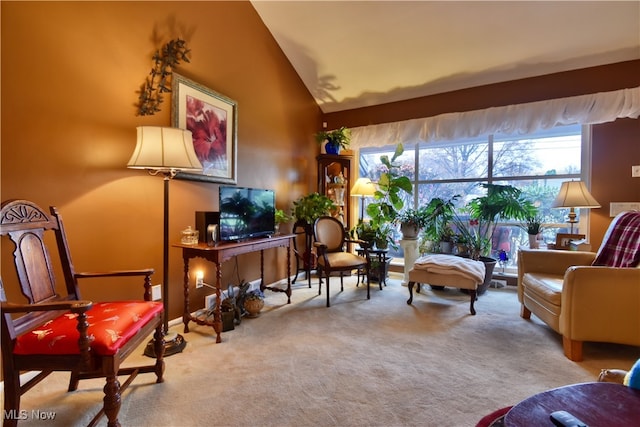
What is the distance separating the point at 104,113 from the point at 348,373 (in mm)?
2342

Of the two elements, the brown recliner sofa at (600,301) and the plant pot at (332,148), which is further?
the plant pot at (332,148)

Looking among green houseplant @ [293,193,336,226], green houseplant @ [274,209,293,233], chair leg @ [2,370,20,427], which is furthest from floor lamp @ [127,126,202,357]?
green houseplant @ [293,193,336,226]

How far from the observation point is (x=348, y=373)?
71.5 inches

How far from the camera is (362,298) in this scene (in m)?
3.31

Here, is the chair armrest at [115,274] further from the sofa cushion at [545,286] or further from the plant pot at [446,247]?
the plant pot at [446,247]

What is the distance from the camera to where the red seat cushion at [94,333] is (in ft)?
4.03

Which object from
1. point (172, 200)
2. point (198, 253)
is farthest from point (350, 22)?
point (198, 253)

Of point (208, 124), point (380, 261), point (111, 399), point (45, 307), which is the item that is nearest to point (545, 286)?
point (380, 261)

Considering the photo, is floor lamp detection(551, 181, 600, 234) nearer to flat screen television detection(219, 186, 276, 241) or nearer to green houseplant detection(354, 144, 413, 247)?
green houseplant detection(354, 144, 413, 247)

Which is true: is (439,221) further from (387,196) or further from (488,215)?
(387,196)

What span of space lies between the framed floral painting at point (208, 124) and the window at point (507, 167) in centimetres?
256

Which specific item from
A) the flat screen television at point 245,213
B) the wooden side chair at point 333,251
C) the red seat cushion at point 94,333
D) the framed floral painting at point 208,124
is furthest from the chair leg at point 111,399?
the wooden side chair at point 333,251

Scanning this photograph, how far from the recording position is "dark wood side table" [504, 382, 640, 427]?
788 millimetres

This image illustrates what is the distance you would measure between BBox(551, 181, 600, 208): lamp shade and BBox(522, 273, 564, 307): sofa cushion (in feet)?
2.65
